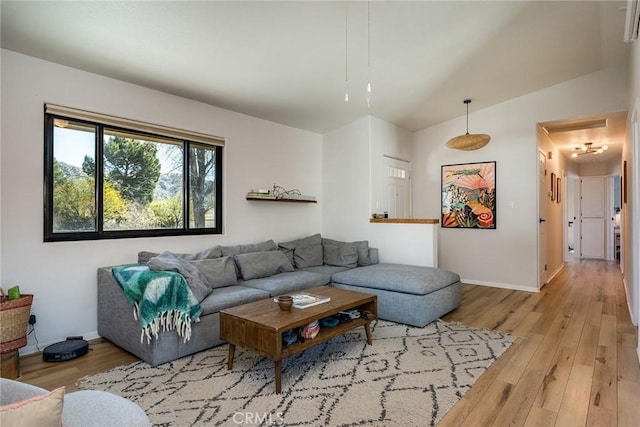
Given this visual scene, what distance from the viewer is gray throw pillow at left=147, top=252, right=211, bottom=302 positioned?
268cm

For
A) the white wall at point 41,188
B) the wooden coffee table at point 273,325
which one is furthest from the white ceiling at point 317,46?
the wooden coffee table at point 273,325

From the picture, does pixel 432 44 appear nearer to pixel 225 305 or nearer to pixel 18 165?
pixel 225 305

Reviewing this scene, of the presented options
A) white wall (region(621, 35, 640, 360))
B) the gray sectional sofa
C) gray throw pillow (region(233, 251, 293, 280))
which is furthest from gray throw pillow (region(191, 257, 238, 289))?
white wall (region(621, 35, 640, 360))

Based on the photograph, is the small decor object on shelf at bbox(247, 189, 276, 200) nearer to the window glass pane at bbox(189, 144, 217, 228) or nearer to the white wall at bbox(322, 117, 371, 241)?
the window glass pane at bbox(189, 144, 217, 228)

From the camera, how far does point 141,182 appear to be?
11.4 ft

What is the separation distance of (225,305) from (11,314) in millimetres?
1388

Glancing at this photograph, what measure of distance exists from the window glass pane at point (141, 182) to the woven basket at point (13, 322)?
94cm

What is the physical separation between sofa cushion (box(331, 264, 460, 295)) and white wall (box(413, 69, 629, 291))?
1.57 metres

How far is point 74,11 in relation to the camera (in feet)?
7.48

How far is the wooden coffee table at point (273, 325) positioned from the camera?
6.98 feet

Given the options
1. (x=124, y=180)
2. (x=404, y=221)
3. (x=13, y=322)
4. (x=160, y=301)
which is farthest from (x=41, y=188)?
(x=404, y=221)

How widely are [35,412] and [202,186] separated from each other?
11.2 ft

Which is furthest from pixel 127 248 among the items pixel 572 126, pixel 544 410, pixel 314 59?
pixel 572 126

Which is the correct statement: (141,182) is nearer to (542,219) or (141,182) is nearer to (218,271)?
(218,271)
